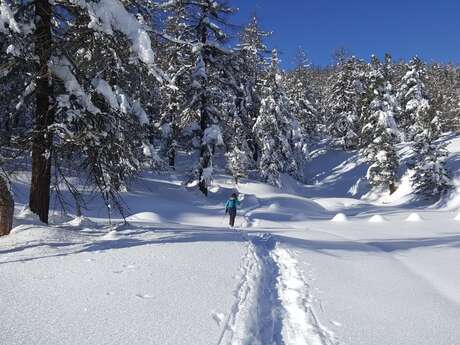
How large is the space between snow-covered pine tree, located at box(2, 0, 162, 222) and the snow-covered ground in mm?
1929

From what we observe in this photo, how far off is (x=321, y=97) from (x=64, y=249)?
294 feet

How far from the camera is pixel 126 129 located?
37.8 feet

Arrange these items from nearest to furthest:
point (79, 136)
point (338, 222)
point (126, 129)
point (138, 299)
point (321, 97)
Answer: point (138, 299), point (79, 136), point (126, 129), point (338, 222), point (321, 97)

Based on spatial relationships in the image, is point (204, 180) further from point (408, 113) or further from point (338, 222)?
point (408, 113)

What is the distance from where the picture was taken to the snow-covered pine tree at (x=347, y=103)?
62.2 m

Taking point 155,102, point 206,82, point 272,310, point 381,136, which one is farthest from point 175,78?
point 381,136

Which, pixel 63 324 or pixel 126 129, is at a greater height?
pixel 126 129

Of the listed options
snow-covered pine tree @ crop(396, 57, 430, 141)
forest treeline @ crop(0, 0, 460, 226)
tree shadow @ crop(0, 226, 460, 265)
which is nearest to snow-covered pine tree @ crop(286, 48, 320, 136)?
forest treeline @ crop(0, 0, 460, 226)

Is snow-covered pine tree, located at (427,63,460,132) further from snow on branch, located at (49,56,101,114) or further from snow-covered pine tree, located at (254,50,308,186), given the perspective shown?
snow on branch, located at (49,56,101,114)

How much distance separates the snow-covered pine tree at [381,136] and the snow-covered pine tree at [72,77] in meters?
36.7

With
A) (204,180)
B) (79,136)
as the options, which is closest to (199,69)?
(204,180)

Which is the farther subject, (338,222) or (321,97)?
(321,97)

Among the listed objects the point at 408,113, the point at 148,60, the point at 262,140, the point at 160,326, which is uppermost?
the point at 408,113

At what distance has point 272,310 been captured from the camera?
710 cm
